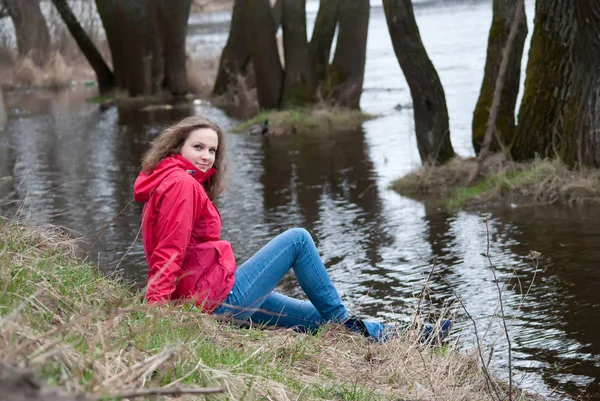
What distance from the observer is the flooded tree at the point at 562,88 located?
389 inches

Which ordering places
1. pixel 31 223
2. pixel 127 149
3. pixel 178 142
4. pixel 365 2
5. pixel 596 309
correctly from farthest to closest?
pixel 365 2
pixel 127 149
pixel 596 309
pixel 31 223
pixel 178 142

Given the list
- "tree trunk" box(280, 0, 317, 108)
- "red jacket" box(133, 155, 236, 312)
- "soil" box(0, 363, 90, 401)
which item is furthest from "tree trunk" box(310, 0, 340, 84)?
"soil" box(0, 363, 90, 401)

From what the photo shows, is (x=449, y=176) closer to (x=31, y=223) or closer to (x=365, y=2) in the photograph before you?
(x=31, y=223)

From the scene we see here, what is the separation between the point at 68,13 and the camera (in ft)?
87.0

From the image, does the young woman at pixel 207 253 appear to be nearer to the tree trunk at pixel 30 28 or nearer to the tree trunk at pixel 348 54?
the tree trunk at pixel 348 54

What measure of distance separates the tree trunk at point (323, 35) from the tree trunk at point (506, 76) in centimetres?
785

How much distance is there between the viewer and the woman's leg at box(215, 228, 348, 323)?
527 cm

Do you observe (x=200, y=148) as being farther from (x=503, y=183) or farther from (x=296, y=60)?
(x=296, y=60)

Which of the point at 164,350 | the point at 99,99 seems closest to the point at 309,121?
the point at 99,99

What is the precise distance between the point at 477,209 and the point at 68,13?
1897 centimetres

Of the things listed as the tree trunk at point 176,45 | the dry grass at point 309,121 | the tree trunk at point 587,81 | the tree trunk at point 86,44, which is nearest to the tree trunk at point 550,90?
the tree trunk at point 587,81

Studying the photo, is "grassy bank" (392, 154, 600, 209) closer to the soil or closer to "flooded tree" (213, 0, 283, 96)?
the soil

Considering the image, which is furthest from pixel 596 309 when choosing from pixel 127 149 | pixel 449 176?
pixel 127 149

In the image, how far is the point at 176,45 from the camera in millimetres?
25688
